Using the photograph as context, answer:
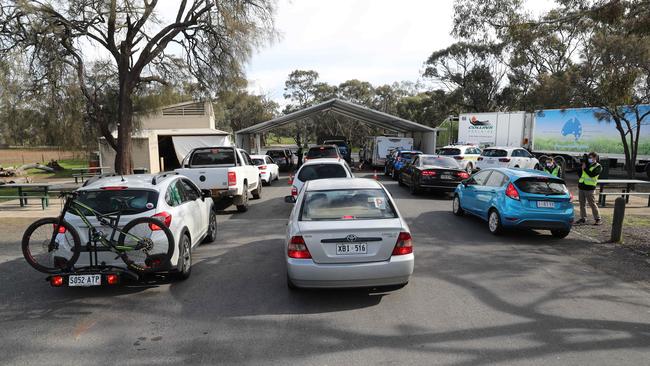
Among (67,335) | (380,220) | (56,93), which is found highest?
(56,93)

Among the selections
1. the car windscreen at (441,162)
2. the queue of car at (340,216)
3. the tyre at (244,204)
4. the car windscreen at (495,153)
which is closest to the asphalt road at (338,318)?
the queue of car at (340,216)

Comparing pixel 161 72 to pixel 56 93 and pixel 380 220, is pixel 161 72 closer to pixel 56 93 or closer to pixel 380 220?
pixel 56 93

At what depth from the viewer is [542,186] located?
9.00 metres

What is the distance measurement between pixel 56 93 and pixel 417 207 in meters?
15.5

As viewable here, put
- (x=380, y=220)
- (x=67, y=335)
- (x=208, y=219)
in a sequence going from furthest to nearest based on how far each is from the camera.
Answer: (x=208, y=219), (x=380, y=220), (x=67, y=335)

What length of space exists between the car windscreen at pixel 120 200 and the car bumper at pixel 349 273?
7.41 feet

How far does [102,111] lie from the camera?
23.2m

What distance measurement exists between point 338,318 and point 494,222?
5715 millimetres

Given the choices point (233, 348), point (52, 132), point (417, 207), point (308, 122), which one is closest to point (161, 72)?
point (52, 132)

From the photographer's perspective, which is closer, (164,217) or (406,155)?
(164,217)

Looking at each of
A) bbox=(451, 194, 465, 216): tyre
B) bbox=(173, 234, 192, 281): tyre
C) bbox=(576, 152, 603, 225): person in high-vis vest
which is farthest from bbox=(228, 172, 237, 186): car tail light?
bbox=(576, 152, 603, 225): person in high-vis vest

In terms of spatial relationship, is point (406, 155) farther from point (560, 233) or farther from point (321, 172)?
point (560, 233)

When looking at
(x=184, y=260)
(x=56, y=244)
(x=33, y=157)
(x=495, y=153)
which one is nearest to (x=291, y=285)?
(x=184, y=260)

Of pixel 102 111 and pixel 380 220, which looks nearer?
pixel 380 220
